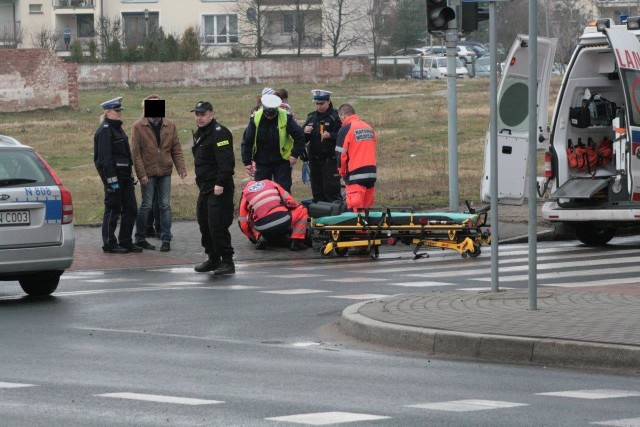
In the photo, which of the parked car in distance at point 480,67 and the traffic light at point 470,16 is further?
the parked car in distance at point 480,67

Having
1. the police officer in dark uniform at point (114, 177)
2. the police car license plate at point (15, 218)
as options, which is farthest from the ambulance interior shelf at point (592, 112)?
the police car license plate at point (15, 218)

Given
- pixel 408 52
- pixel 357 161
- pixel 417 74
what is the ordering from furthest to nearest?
1. pixel 408 52
2. pixel 417 74
3. pixel 357 161

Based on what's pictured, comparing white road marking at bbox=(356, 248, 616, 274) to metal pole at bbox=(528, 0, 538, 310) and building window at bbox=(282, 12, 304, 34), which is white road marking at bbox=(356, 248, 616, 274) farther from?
building window at bbox=(282, 12, 304, 34)

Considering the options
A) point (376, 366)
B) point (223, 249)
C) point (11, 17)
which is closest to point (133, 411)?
point (376, 366)

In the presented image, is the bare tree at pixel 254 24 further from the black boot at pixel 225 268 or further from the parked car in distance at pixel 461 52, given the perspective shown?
the black boot at pixel 225 268

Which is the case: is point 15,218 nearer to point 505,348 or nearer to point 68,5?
point 505,348

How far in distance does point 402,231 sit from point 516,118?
7.07ft

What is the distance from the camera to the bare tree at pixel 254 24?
8225 centimetres

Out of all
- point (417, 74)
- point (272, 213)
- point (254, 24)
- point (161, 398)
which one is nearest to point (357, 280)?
point (272, 213)

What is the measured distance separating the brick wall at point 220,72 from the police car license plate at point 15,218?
55377 mm

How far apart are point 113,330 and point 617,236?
10866 millimetres

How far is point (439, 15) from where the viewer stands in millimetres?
18797

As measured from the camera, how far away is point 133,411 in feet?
26.1

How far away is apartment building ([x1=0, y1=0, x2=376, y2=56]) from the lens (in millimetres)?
88188
